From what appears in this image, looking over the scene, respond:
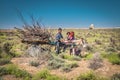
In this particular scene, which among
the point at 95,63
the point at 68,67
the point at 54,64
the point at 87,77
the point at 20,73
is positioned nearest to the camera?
the point at 87,77

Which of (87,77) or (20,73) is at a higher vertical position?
(20,73)

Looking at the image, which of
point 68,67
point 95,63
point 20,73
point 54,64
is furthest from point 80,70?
point 20,73

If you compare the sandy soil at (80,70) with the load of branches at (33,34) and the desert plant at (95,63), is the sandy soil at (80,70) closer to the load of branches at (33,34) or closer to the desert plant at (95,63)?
the desert plant at (95,63)

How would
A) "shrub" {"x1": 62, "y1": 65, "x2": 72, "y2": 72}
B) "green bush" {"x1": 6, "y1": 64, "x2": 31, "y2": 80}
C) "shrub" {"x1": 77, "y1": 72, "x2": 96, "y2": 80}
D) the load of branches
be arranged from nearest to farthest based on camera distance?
"shrub" {"x1": 77, "y1": 72, "x2": 96, "y2": 80} < "green bush" {"x1": 6, "y1": 64, "x2": 31, "y2": 80} < "shrub" {"x1": 62, "y1": 65, "x2": 72, "y2": 72} < the load of branches

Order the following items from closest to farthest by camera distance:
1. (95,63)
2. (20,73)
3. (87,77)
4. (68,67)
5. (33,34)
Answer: (87,77), (20,73), (68,67), (95,63), (33,34)

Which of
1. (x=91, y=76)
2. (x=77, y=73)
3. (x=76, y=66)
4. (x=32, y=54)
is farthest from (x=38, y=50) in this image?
(x=91, y=76)

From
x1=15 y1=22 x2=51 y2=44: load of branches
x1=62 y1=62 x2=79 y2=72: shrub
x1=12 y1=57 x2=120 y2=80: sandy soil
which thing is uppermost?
x1=15 y1=22 x2=51 y2=44: load of branches

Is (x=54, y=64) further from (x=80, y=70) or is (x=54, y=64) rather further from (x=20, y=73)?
(x=20, y=73)

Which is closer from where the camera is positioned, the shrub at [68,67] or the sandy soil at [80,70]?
the sandy soil at [80,70]

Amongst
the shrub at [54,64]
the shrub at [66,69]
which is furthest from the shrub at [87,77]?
the shrub at [54,64]

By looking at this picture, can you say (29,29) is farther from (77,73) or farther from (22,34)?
(77,73)

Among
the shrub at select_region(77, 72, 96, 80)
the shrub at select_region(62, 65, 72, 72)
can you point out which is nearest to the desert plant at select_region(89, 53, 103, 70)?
the shrub at select_region(62, 65, 72, 72)

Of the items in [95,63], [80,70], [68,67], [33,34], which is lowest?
[80,70]

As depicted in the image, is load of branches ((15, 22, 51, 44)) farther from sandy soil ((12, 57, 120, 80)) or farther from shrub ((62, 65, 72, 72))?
shrub ((62, 65, 72, 72))
